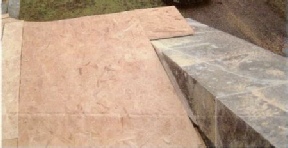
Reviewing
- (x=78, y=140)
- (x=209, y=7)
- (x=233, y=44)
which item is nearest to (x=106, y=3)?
(x=209, y=7)

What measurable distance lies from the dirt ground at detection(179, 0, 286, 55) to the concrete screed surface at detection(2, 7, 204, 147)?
12.5 ft

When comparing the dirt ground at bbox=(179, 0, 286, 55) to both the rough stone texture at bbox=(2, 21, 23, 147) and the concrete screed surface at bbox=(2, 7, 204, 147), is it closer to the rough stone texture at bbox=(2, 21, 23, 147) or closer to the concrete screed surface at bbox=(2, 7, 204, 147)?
the concrete screed surface at bbox=(2, 7, 204, 147)

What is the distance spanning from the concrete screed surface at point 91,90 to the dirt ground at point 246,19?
3825mm

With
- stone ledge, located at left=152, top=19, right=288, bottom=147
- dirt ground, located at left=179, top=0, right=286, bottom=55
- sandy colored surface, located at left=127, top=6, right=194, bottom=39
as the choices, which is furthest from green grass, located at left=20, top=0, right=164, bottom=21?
stone ledge, located at left=152, top=19, right=288, bottom=147

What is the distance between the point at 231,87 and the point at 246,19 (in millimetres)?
5415

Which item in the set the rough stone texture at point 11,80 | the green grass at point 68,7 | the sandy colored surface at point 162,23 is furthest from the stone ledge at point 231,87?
the green grass at point 68,7

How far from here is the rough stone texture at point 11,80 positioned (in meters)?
2.18

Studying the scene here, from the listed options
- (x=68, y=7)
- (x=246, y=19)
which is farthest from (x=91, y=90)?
(x=246, y=19)

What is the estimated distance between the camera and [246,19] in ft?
23.0

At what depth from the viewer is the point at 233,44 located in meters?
2.74

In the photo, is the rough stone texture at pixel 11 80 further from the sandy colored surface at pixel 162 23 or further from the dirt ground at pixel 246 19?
the dirt ground at pixel 246 19

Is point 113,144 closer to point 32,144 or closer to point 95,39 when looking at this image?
point 32,144

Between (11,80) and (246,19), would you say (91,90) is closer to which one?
(11,80)

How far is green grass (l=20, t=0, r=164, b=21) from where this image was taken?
21.4ft
